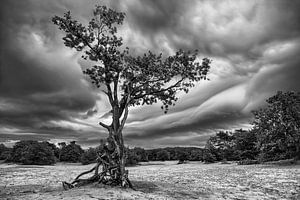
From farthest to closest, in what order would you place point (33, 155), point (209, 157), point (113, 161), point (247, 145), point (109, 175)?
point (33, 155)
point (209, 157)
point (247, 145)
point (113, 161)
point (109, 175)

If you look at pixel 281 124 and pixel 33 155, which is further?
pixel 33 155

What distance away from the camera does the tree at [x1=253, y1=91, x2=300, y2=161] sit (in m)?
34.8

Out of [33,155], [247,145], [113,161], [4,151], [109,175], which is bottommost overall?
[109,175]

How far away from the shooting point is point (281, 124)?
115 ft

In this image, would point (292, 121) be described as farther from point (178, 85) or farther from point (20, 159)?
point (20, 159)

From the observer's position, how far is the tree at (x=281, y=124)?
3481 centimetres

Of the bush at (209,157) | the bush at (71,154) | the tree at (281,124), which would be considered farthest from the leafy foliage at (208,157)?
the bush at (71,154)

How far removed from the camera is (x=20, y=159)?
211 ft

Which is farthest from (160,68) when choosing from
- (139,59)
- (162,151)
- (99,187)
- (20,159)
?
(162,151)

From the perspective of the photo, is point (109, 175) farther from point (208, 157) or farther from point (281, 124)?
point (208, 157)

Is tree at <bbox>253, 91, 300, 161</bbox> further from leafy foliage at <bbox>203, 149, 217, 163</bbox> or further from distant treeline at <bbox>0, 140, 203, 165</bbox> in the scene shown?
distant treeline at <bbox>0, 140, 203, 165</bbox>

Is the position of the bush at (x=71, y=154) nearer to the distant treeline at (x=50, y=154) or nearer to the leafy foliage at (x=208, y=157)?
the distant treeline at (x=50, y=154)

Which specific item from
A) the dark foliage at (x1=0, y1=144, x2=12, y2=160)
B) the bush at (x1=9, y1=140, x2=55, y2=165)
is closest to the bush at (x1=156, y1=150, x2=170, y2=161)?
the bush at (x1=9, y1=140, x2=55, y2=165)

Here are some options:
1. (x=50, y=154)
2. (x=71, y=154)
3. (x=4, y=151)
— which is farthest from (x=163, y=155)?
(x=4, y=151)
